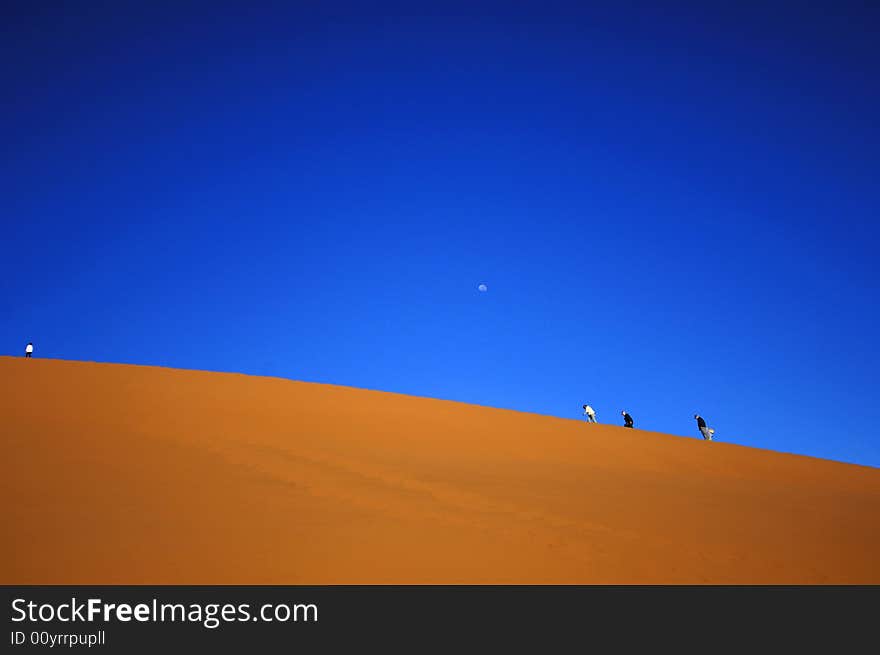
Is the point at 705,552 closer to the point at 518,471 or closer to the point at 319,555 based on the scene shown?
the point at 518,471

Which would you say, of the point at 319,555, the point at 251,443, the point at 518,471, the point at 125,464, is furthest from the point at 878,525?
the point at 125,464

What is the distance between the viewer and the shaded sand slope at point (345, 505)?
469cm

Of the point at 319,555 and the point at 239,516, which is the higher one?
the point at 239,516

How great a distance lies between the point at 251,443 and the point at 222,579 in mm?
4232

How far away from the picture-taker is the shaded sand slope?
15.4 feet

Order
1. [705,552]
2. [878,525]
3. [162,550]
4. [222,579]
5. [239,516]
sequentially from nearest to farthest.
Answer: [222,579], [162,550], [239,516], [705,552], [878,525]

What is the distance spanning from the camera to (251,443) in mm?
8336
